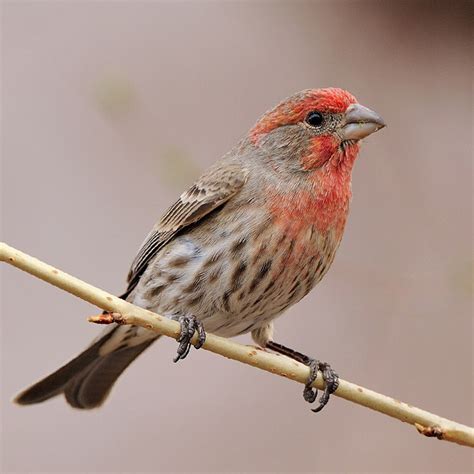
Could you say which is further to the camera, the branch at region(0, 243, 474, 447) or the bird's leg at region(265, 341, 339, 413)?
the bird's leg at region(265, 341, 339, 413)

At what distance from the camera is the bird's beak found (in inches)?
163

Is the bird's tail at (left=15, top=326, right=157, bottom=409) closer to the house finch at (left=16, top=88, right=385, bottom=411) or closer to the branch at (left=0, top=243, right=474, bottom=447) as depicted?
the house finch at (left=16, top=88, right=385, bottom=411)

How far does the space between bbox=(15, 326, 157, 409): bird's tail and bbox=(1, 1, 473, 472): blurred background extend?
2.76ft

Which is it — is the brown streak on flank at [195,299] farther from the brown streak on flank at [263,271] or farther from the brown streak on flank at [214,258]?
the brown streak on flank at [263,271]

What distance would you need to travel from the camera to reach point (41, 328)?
5.80 meters

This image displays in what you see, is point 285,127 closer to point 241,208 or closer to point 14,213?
point 241,208

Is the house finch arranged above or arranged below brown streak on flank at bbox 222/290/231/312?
above

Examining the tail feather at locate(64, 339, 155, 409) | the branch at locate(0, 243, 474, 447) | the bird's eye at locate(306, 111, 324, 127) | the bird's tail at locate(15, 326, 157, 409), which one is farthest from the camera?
the tail feather at locate(64, 339, 155, 409)

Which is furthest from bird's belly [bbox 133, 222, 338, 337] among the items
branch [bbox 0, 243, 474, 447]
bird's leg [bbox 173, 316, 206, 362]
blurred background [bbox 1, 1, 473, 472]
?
blurred background [bbox 1, 1, 473, 472]

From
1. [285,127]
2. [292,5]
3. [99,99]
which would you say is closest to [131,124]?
[99,99]

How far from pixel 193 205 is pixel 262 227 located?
1.33ft

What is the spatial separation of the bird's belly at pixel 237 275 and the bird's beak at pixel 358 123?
44cm

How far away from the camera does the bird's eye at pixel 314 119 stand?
434 centimetres

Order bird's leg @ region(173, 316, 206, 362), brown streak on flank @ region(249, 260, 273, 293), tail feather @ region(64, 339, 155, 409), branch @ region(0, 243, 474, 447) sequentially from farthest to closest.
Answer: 1. tail feather @ region(64, 339, 155, 409)
2. brown streak on flank @ region(249, 260, 273, 293)
3. bird's leg @ region(173, 316, 206, 362)
4. branch @ region(0, 243, 474, 447)
